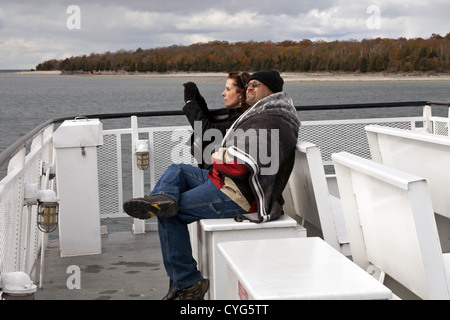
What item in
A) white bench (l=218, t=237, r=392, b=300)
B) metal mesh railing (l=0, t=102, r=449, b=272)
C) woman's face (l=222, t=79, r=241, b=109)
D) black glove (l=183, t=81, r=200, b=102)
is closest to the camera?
white bench (l=218, t=237, r=392, b=300)

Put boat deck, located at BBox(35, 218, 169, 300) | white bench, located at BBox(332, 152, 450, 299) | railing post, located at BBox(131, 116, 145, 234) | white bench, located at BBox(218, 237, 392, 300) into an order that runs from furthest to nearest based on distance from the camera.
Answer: railing post, located at BBox(131, 116, 145, 234), boat deck, located at BBox(35, 218, 169, 300), white bench, located at BBox(332, 152, 450, 299), white bench, located at BBox(218, 237, 392, 300)

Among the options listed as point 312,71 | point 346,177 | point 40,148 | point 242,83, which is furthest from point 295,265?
point 312,71

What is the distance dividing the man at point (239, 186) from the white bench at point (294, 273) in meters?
0.90

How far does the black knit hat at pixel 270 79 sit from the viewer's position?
11.6 feet

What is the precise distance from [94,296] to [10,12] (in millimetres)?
102026

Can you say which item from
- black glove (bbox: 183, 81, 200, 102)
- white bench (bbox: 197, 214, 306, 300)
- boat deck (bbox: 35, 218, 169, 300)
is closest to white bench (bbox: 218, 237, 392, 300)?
white bench (bbox: 197, 214, 306, 300)

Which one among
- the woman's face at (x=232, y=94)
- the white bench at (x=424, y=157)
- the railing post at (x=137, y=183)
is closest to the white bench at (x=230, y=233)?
the white bench at (x=424, y=157)

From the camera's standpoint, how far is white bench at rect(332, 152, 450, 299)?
2.12 meters

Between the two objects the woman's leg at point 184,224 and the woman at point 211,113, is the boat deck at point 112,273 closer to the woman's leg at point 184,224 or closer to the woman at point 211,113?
the woman's leg at point 184,224

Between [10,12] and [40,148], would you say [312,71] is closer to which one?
[10,12]

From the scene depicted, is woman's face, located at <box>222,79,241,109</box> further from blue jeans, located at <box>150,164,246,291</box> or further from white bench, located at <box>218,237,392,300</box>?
white bench, located at <box>218,237,392,300</box>

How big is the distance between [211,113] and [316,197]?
1229 millimetres

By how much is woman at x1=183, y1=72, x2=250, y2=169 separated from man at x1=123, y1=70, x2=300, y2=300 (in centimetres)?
38

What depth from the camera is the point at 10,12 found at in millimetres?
99375
